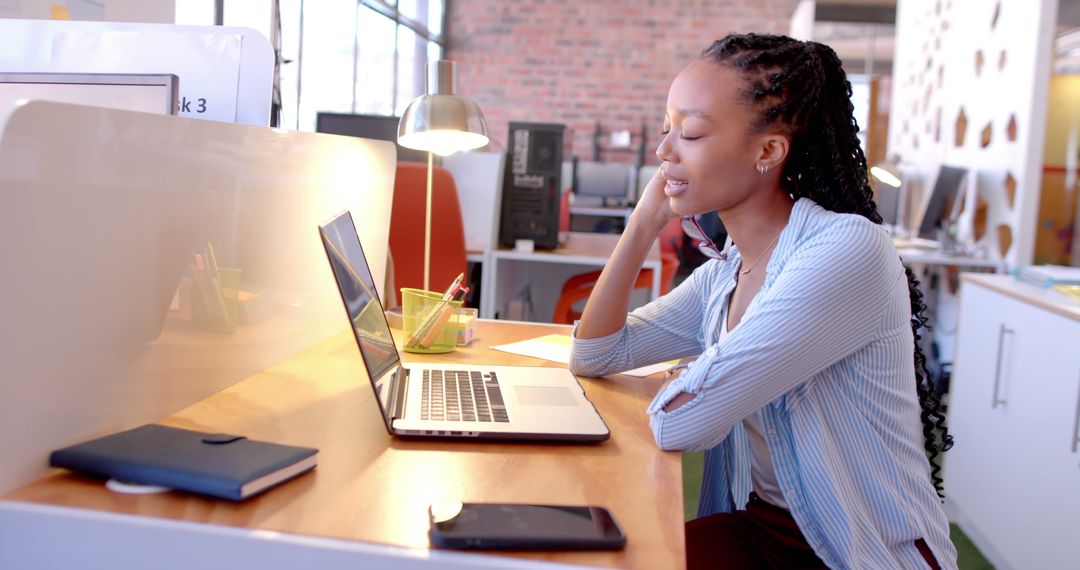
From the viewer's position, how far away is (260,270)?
125 centimetres

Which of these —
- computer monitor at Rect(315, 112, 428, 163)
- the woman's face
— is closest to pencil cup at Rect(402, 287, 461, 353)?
the woman's face

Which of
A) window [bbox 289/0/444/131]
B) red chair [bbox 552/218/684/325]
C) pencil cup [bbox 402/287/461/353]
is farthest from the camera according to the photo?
window [bbox 289/0/444/131]

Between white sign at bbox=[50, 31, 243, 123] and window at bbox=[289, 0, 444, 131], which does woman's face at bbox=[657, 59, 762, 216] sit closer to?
white sign at bbox=[50, 31, 243, 123]

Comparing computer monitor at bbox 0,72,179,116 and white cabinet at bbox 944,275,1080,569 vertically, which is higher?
computer monitor at bbox 0,72,179,116

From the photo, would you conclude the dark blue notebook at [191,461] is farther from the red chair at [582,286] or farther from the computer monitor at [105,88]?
the red chair at [582,286]

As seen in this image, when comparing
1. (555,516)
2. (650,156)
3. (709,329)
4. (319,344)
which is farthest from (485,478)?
(650,156)

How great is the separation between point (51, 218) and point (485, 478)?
19.4 inches

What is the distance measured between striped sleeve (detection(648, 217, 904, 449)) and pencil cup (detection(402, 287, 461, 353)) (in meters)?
0.59

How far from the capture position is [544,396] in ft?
4.26

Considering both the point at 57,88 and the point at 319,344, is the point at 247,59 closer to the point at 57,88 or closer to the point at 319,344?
the point at 57,88

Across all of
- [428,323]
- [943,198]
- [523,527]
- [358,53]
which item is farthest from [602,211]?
[523,527]

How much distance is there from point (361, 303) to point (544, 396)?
1.04 ft

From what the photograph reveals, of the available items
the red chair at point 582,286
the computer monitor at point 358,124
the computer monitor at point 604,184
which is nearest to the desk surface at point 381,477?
the red chair at point 582,286

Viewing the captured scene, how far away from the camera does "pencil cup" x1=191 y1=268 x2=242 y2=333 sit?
110cm
